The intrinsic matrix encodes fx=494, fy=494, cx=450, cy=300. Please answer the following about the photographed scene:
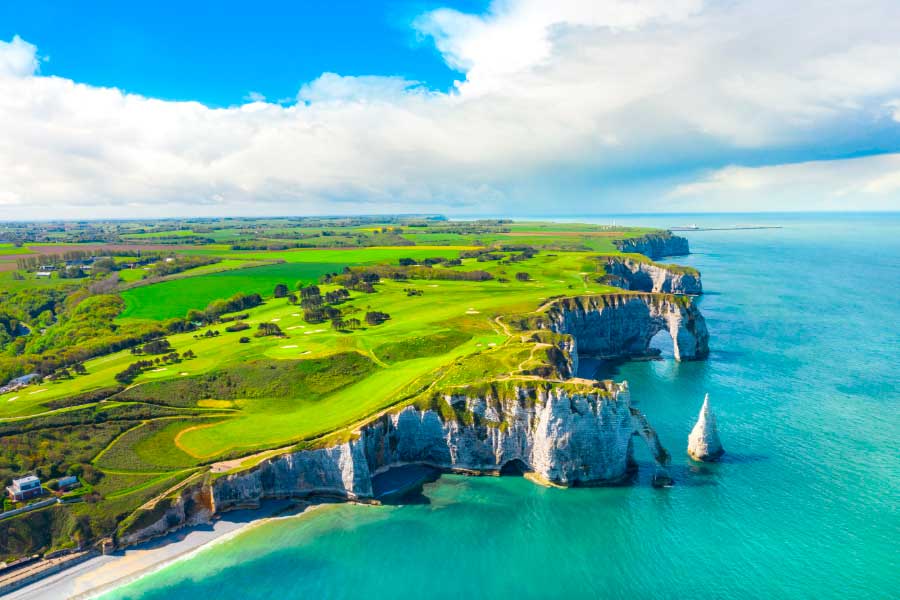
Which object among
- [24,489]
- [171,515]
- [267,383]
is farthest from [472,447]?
[24,489]

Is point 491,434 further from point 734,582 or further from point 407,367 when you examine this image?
point 734,582

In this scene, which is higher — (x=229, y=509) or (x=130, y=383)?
(x=130, y=383)

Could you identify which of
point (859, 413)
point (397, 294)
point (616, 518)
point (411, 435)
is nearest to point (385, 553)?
point (411, 435)

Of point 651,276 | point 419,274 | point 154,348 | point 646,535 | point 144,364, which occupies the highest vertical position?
point 419,274

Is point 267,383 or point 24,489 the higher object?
point 267,383

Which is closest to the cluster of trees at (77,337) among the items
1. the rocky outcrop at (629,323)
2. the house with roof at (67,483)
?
the house with roof at (67,483)

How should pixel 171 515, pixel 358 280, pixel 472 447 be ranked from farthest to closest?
pixel 358 280 → pixel 472 447 → pixel 171 515

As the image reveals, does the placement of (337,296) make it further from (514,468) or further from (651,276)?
(651,276)

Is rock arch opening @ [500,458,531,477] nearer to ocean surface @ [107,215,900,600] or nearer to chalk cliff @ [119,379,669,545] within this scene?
chalk cliff @ [119,379,669,545]

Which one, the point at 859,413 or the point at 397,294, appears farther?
the point at 397,294
